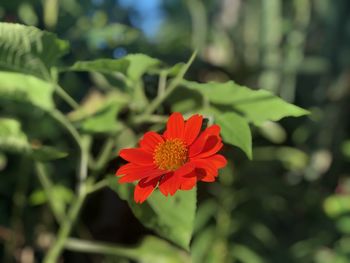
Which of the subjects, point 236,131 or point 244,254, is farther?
point 244,254

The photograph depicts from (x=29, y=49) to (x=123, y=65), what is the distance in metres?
0.07

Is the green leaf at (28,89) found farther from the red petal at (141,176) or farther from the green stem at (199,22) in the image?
the green stem at (199,22)

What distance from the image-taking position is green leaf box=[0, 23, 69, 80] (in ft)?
1.55

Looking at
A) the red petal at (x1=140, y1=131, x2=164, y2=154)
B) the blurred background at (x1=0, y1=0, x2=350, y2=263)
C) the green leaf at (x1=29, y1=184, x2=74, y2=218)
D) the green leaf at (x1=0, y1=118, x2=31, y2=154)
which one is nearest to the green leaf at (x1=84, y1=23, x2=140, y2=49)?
the blurred background at (x1=0, y1=0, x2=350, y2=263)

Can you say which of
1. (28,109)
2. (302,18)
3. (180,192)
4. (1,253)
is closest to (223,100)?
(180,192)

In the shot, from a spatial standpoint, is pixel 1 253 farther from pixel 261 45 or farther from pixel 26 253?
pixel 261 45

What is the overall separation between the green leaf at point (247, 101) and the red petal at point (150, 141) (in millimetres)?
81

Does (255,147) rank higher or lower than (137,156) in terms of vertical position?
lower

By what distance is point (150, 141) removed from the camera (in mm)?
444

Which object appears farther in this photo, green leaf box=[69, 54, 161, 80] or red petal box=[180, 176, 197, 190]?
green leaf box=[69, 54, 161, 80]

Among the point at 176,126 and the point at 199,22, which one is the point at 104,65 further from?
the point at 199,22

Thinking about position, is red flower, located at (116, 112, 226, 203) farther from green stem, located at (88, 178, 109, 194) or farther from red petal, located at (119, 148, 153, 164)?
green stem, located at (88, 178, 109, 194)

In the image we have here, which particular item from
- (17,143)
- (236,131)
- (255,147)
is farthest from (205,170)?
(255,147)

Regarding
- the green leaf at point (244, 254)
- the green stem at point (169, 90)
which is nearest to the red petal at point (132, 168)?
the green stem at point (169, 90)
